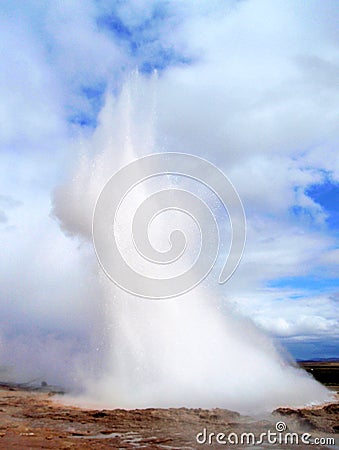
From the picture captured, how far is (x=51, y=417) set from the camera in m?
18.1

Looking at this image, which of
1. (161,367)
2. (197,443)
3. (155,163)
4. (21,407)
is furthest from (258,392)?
(155,163)

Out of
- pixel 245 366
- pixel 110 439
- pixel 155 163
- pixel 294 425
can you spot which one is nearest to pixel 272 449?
pixel 294 425

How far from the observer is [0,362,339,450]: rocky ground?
13.3m

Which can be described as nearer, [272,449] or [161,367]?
[272,449]

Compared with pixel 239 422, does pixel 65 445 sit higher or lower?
lower

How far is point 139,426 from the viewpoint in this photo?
15.8 meters

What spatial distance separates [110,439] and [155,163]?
21.3 m

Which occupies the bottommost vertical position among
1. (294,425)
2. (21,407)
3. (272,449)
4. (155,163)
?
(272,449)

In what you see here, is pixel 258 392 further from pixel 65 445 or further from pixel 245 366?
pixel 65 445

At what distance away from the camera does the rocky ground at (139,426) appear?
43.6ft

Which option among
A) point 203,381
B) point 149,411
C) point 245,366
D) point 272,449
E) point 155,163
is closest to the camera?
point 272,449

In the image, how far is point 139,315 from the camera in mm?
26391

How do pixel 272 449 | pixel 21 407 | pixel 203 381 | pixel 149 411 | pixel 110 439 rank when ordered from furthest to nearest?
pixel 203 381 → pixel 21 407 → pixel 149 411 → pixel 110 439 → pixel 272 449

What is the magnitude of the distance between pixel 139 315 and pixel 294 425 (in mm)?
12288
